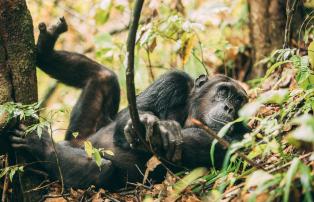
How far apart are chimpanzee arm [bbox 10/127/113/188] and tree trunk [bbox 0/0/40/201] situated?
0.27m

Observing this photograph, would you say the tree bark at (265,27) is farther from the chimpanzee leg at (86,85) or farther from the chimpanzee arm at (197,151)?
the chimpanzee arm at (197,151)

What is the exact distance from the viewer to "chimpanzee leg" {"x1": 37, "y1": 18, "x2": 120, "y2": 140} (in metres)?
5.52

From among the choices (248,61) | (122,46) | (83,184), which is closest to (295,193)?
(83,184)

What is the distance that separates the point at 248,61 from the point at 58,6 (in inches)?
193

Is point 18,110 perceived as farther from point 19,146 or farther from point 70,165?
point 70,165

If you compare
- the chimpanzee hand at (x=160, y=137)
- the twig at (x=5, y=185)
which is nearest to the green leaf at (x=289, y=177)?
the chimpanzee hand at (x=160, y=137)

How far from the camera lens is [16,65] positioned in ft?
13.4

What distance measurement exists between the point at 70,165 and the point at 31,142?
457mm

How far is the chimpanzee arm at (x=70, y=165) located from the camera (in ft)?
14.5

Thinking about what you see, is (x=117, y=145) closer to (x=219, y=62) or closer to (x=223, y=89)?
(x=223, y=89)

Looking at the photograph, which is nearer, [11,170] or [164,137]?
[11,170]

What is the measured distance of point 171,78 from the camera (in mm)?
5301

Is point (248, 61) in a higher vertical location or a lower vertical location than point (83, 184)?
higher

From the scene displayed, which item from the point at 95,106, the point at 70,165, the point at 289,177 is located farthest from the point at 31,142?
the point at 289,177
